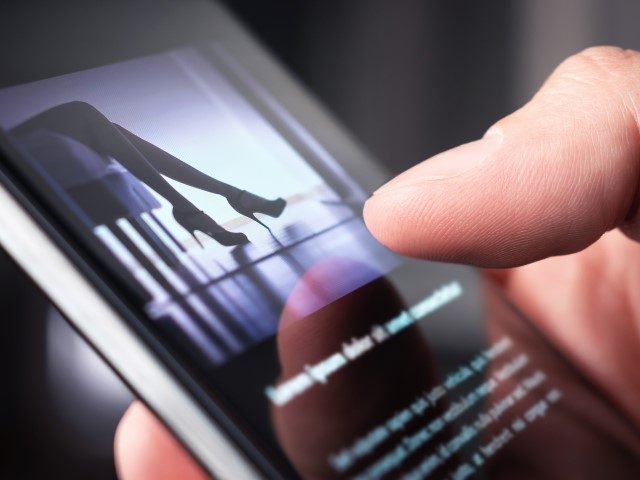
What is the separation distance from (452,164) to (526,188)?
4 cm

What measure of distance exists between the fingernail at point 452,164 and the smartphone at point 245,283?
0.21 ft

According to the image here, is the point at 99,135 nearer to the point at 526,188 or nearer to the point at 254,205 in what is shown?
the point at 254,205

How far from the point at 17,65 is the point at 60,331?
0.63ft

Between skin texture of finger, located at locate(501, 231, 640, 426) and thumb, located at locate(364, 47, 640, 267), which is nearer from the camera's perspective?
thumb, located at locate(364, 47, 640, 267)

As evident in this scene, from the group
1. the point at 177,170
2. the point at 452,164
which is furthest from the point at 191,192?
the point at 452,164

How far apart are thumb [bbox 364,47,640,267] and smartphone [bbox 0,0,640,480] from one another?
0.06m

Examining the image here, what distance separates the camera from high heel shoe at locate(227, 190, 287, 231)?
357 mm

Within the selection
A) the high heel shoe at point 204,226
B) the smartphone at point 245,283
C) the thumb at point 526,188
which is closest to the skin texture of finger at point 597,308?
the smartphone at point 245,283

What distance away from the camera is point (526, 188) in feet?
1.07

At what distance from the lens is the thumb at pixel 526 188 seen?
1.07ft

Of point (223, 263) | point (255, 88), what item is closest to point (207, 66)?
point (255, 88)

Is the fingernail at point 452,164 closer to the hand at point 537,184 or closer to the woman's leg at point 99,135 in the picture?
the hand at point 537,184

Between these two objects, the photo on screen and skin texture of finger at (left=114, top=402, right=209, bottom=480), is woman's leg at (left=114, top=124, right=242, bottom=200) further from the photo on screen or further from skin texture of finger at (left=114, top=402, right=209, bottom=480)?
skin texture of finger at (left=114, top=402, right=209, bottom=480)

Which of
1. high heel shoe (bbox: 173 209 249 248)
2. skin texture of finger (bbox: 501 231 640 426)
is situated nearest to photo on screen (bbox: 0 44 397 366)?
high heel shoe (bbox: 173 209 249 248)
